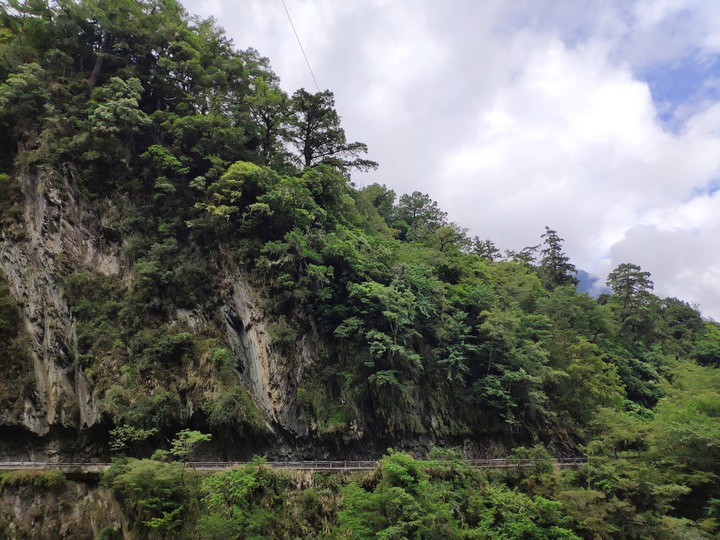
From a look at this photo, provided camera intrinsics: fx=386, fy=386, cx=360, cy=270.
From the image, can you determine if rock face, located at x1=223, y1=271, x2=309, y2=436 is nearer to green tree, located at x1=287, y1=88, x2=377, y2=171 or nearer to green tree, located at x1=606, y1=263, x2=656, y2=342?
green tree, located at x1=287, y1=88, x2=377, y2=171

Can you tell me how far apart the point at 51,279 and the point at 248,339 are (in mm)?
10144

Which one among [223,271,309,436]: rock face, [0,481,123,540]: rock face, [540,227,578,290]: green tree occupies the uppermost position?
[540,227,578,290]: green tree

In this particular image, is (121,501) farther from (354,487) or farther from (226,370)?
(354,487)

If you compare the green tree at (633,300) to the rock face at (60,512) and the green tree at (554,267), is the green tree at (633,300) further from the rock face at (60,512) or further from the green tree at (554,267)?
the rock face at (60,512)

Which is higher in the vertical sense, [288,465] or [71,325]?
[71,325]

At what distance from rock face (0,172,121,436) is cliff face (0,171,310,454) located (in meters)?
0.04

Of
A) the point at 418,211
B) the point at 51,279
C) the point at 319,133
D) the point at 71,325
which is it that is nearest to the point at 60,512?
the point at 71,325

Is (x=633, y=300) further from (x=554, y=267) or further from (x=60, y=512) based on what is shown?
(x=60, y=512)

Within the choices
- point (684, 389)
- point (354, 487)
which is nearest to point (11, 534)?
point (354, 487)

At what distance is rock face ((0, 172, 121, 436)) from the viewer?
1744 cm

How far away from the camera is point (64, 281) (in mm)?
19000

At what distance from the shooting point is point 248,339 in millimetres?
19531

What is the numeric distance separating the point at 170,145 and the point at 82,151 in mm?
4584

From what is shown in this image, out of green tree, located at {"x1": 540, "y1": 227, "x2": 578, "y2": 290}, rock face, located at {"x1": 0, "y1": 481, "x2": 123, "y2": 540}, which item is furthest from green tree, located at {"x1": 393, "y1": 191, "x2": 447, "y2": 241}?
rock face, located at {"x1": 0, "y1": 481, "x2": 123, "y2": 540}
